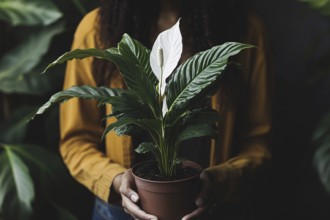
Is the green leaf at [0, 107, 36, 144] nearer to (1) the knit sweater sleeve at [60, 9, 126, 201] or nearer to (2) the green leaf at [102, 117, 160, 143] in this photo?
(1) the knit sweater sleeve at [60, 9, 126, 201]

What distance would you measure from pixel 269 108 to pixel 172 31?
1.35 ft

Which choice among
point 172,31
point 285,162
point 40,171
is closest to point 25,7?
point 40,171

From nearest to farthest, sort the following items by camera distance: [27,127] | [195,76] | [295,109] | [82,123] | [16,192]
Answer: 1. [195,76]
2. [82,123]
3. [16,192]
4. [27,127]
5. [295,109]

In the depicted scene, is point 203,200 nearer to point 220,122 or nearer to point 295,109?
point 220,122

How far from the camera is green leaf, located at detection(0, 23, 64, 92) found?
135 centimetres

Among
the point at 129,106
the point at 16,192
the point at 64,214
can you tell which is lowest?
the point at 64,214

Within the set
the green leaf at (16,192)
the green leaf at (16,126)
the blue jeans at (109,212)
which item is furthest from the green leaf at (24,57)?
the blue jeans at (109,212)

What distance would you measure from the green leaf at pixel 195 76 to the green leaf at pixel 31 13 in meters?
0.68

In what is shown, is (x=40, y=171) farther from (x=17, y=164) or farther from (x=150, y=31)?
(x=150, y=31)

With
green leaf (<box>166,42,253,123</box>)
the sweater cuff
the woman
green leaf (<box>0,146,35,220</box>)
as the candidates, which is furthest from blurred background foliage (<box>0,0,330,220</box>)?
green leaf (<box>166,42,253,123</box>)

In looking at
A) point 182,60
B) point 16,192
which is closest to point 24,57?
point 16,192

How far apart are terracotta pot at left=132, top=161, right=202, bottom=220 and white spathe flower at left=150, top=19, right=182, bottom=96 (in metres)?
0.14

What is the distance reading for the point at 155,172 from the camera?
0.78 meters

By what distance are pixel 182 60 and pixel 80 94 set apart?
0.34 metres
